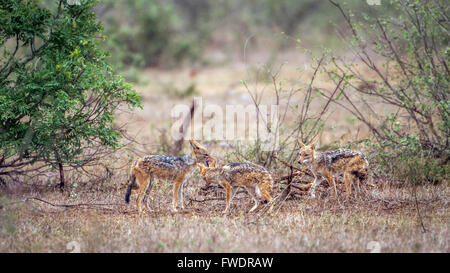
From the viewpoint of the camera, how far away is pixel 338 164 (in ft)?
27.7

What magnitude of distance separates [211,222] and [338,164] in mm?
2571

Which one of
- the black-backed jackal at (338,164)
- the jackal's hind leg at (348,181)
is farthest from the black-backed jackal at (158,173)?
the jackal's hind leg at (348,181)

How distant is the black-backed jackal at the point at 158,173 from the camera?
310 inches

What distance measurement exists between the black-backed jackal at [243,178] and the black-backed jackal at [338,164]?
0.87 m

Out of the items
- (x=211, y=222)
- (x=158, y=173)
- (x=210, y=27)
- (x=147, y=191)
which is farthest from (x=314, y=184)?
(x=210, y=27)

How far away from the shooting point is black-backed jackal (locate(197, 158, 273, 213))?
25.9 ft

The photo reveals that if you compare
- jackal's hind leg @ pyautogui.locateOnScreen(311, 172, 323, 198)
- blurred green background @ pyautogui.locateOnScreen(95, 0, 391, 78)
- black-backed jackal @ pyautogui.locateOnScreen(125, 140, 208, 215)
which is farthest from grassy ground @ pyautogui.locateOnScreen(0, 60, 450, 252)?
blurred green background @ pyautogui.locateOnScreen(95, 0, 391, 78)

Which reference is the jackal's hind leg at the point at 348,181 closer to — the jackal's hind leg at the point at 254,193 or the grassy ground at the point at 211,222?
the grassy ground at the point at 211,222

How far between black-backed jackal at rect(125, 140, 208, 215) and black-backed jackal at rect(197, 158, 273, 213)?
0.42m

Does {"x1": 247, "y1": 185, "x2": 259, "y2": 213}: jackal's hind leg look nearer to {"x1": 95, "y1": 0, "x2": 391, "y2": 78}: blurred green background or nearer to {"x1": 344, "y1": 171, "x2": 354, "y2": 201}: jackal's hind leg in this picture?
{"x1": 344, "y1": 171, "x2": 354, "y2": 201}: jackal's hind leg

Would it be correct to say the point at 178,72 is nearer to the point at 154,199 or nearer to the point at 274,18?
the point at 274,18

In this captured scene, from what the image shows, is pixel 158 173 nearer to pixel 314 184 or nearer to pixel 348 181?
pixel 314 184
